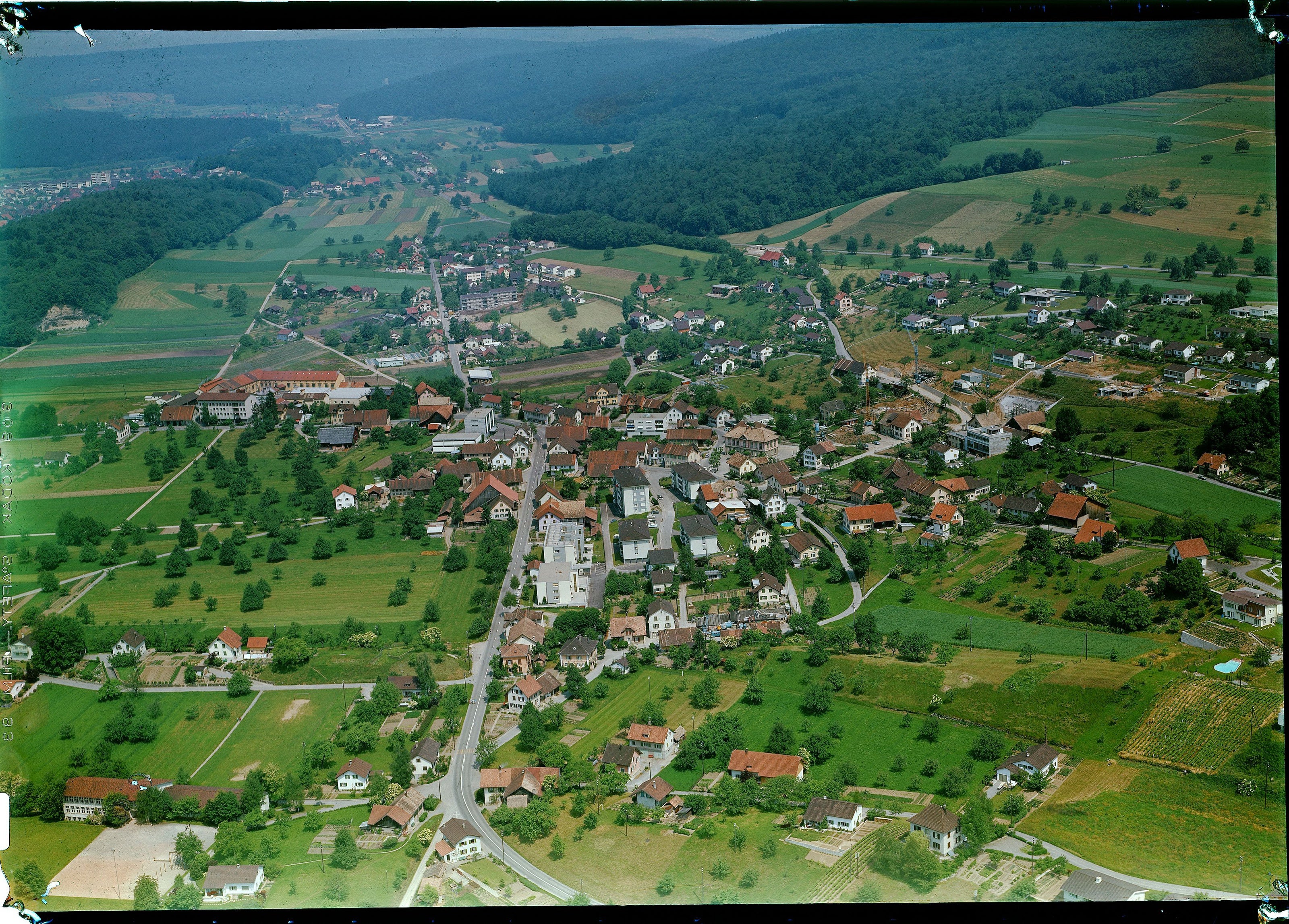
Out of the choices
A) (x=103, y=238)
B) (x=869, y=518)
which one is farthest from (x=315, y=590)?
(x=869, y=518)

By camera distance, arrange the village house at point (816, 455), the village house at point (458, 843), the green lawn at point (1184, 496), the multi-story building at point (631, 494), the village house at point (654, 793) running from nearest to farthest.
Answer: the village house at point (458, 843) < the village house at point (654, 793) < the green lawn at point (1184, 496) < the multi-story building at point (631, 494) < the village house at point (816, 455)

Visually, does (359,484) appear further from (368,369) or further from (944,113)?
(944,113)

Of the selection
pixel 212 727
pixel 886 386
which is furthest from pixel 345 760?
pixel 886 386

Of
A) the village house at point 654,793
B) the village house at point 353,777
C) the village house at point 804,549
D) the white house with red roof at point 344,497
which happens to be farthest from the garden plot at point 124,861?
the village house at point 804,549

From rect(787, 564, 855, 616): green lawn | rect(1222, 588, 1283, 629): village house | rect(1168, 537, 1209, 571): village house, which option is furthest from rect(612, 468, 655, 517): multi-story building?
rect(1222, 588, 1283, 629): village house

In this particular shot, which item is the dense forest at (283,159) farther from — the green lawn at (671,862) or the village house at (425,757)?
the green lawn at (671,862)
